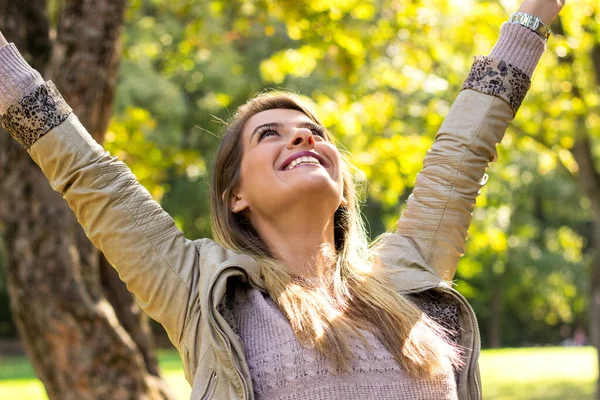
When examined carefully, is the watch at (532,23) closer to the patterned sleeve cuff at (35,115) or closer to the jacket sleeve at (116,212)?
the jacket sleeve at (116,212)

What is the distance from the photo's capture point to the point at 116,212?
220cm

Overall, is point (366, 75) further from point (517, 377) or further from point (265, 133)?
point (265, 133)

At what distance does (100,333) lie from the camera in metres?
4.27

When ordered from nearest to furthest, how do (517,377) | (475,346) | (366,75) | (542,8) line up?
(475,346) < (542,8) < (366,75) < (517,377)

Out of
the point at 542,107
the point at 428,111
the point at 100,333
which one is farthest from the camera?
the point at 428,111

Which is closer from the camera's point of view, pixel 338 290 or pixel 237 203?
pixel 338 290

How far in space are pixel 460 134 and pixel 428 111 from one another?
7.36 m

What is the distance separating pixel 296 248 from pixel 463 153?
570 millimetres

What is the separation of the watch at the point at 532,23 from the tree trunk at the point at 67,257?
7.67ft

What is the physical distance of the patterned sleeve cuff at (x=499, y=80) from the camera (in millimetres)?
2553

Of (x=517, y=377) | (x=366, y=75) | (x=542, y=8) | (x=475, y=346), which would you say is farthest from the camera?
(x=517, y=377)

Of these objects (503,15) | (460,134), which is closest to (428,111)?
(503,15)

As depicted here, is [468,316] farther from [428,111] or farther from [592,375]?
[592,375]

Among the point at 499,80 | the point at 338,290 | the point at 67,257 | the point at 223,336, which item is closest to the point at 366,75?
the point at 67,257
